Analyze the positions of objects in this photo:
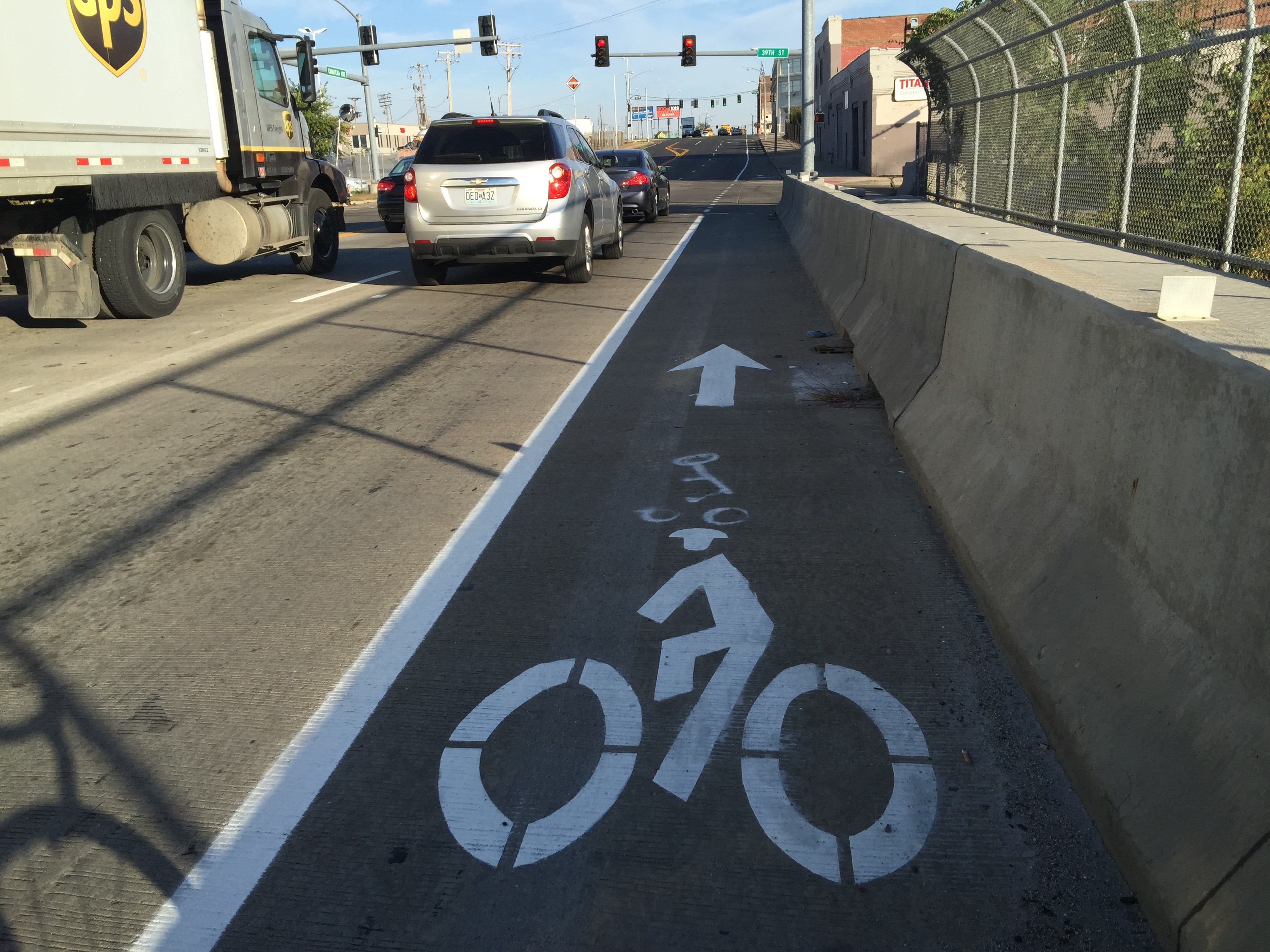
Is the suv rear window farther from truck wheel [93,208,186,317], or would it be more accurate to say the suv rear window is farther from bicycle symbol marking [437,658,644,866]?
bicycle symbol marking [437,658,644,866]

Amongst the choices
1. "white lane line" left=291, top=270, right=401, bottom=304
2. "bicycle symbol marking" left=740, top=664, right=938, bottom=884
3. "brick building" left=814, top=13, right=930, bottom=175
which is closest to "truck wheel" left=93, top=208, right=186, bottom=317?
"white lane line" left=291, top=270, right=401, bottom=304

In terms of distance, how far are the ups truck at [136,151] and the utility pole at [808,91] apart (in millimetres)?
14174

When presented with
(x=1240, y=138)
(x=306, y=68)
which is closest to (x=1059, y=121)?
(x=1240, y=138)

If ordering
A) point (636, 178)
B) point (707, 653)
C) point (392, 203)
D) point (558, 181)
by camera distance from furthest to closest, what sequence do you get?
1. point (636, 178)
2. point (392, 203)
3. point (558, 181)
4. point (707, 653)

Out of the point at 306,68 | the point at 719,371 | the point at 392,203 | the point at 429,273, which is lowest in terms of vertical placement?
the point at 719,371

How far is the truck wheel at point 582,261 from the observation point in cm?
1424

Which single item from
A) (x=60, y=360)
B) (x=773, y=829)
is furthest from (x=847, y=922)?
(x=60, y=360)

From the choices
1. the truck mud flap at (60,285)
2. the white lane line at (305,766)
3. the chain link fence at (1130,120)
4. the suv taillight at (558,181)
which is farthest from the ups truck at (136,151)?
the chain link fence at (1130,120)

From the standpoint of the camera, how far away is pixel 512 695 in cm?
374

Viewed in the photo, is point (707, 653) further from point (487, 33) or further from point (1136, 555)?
point (487, 33)

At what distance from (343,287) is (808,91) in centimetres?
1592

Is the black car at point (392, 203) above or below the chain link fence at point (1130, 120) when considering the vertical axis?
below

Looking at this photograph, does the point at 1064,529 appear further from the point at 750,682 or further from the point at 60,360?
the point at 60,360

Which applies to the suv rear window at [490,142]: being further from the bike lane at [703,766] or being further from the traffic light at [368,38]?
the traffic light at [368,38]
